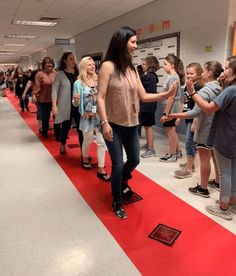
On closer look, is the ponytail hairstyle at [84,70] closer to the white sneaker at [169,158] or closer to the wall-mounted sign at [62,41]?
the white sneaker at [169,158]

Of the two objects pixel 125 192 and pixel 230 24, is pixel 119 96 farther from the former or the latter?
pixel 230 24

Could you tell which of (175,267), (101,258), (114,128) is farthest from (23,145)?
(175,267)

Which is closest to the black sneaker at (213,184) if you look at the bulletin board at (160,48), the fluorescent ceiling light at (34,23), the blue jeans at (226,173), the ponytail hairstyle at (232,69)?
the blue jeans at (226,173)

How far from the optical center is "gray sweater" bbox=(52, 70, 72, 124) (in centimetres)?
364

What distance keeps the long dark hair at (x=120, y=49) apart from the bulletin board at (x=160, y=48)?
127 inches

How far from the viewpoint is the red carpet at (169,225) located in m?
1.77

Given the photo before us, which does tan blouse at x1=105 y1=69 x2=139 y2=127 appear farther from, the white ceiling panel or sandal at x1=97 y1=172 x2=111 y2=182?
the white ceiling panel

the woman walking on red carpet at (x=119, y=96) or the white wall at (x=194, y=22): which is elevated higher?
the white wall at (x=194, y=22)

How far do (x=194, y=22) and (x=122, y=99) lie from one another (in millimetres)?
3232

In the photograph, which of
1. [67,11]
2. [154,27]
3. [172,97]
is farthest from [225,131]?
[67,11]

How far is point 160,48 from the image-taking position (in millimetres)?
5496

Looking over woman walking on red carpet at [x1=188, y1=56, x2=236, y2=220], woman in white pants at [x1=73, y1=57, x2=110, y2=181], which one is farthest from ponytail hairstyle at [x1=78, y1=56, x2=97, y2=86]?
woman walking on red carpet at [x1=188, y1=56, x2=236, y2=220]

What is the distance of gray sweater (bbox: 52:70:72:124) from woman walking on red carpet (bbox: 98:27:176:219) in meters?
1.64

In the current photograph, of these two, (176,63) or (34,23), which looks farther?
(34,23)
